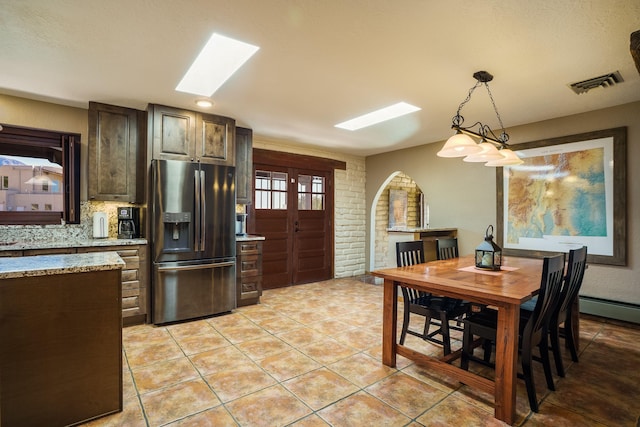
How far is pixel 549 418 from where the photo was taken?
183cm

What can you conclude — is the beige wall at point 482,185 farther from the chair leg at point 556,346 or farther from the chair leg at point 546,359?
the chair leg at point 546,359

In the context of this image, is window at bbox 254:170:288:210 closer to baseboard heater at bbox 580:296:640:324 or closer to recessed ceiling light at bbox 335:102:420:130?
recessed ceiling light at bbox 335:102:420:130

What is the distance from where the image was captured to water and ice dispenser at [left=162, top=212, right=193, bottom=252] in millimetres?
3299

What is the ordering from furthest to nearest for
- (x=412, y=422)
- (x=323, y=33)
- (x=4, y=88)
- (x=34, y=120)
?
(x=34, y=120) < (x=4, y=88) < (x=323, y=33) < (x=412, y=422)

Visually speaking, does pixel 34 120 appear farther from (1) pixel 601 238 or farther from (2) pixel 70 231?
(1) pixel 601 238

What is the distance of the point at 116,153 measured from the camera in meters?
3.39

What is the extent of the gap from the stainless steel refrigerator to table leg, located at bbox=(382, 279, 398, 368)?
202 cm

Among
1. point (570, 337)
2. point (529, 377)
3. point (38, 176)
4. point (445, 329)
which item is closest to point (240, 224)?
point (38, 176)

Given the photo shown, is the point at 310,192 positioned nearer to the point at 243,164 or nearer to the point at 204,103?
the point at 243,164

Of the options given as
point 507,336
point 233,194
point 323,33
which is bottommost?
point 507,336

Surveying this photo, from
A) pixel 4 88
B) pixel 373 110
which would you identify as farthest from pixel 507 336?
pixel 4 88

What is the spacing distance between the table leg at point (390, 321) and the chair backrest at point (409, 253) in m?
0.46

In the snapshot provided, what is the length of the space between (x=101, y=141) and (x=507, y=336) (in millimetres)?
3971

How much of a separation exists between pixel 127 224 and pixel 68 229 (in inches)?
22.1
